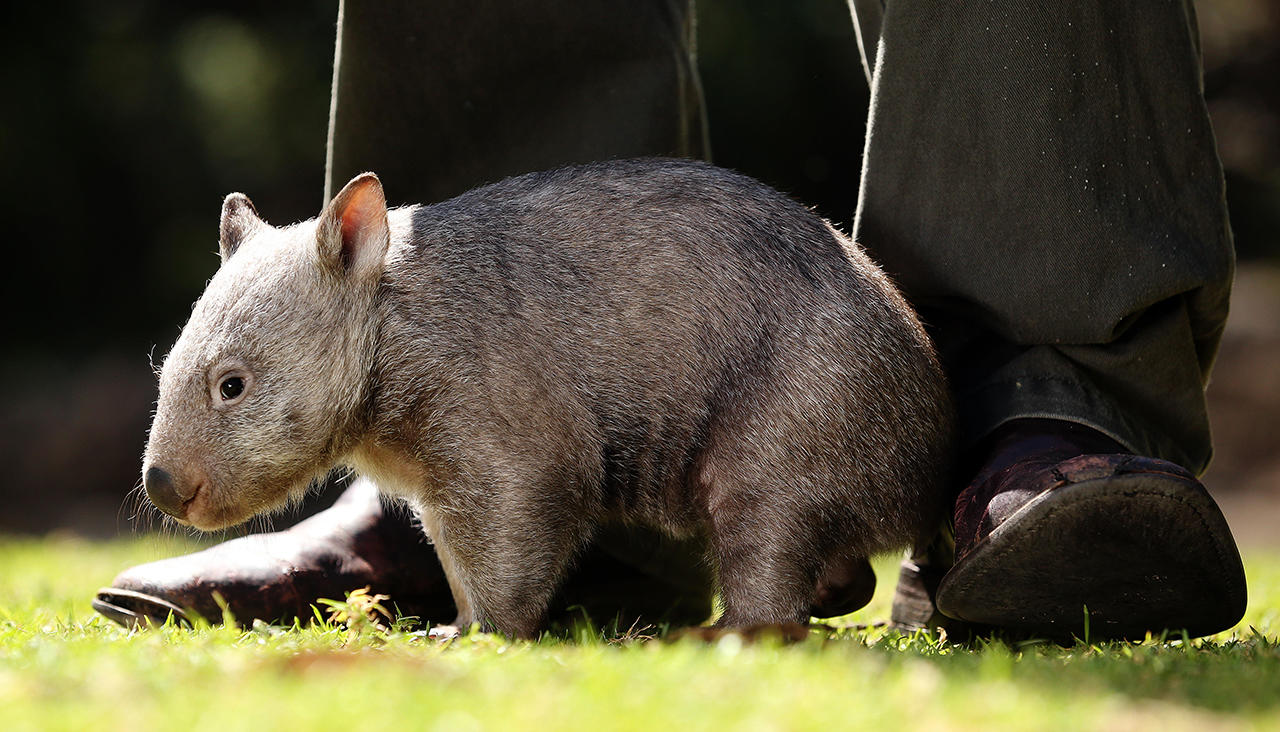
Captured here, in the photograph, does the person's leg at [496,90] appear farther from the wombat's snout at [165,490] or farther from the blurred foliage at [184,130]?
the blurred foliage at [184,130]

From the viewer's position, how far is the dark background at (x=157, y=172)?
823 cm

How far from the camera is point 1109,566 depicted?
238 centimetres

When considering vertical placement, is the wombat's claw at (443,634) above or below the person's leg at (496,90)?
below

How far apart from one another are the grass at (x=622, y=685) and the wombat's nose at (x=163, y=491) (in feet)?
1.27

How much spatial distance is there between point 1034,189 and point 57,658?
2.11 meters

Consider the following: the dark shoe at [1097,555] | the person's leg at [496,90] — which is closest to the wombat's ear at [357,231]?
the person's leg at [496,90]

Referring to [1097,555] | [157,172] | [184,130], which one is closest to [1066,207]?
[1097,555]

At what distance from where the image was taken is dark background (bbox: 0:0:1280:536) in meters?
8.23

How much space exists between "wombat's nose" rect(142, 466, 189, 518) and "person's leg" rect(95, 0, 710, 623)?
0.59 m

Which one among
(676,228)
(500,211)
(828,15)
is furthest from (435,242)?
(828,15)

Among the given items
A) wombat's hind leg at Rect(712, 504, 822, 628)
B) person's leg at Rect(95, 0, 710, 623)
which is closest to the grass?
wombat's hind leg at Rect(712, 504, 822, 628)

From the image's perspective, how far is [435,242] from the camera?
116 inches

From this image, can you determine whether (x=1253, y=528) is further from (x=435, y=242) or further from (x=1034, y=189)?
(x=435, y=242)

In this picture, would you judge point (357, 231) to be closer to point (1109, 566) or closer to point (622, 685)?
point (622, 685)
